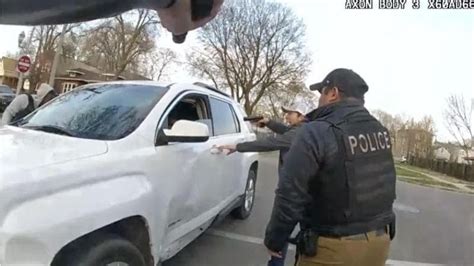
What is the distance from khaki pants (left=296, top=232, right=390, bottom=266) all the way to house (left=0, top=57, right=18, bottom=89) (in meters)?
0.55

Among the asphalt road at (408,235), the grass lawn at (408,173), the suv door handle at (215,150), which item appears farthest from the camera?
the asphalt road at (408,235)

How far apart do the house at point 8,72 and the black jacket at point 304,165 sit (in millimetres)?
437

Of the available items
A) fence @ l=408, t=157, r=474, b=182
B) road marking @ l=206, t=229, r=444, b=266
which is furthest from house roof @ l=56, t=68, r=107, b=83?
road marking @ l=206, t=229, r=444, b=266

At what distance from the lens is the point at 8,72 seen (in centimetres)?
52

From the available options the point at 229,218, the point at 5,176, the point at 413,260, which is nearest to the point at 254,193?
the point at 229,218

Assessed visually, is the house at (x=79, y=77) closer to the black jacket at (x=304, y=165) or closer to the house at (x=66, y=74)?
the house at (x=66, y=74)

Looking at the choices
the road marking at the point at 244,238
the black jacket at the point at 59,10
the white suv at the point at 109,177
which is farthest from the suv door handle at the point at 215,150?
Result: the black jacket at the point at 59,10

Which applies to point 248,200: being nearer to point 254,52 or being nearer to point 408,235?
point 408,235

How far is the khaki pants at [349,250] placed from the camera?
68 centimetres

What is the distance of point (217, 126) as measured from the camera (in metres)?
1.32

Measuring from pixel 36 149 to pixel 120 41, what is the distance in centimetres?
24

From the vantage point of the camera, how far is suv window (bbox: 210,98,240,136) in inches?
50.6

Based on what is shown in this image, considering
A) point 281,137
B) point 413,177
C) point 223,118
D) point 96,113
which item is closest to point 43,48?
point 96,113

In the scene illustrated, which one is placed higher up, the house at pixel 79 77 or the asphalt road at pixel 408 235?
the house at pixel 79 77
